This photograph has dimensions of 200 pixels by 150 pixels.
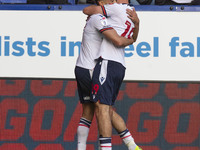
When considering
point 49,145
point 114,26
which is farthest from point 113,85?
point 49,145

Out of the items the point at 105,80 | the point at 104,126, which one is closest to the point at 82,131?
the point at 104,126

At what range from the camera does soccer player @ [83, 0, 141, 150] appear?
438 centimetres

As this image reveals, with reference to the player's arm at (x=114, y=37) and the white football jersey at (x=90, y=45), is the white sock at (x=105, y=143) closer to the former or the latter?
the white football jersey at (x=90, y=45)

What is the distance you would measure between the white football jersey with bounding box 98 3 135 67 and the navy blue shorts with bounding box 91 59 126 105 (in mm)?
63

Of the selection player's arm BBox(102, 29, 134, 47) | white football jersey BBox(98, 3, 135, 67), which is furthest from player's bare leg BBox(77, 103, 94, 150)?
player's arm BBox(102, 29, 134, 47)

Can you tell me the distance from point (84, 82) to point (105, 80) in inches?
9.3

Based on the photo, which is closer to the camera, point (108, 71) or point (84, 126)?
point (108, 71)

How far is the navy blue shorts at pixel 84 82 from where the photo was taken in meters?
4.52

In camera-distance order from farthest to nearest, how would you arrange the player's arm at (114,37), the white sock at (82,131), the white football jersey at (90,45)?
the white sock at (82,131)
the white football jersey at (90,45)
the player's arm at (114,37)

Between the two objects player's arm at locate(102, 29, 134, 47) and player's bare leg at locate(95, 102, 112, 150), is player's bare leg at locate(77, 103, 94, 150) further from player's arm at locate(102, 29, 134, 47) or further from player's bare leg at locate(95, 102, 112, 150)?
player's arm at locate(102, 29, 134, 47)

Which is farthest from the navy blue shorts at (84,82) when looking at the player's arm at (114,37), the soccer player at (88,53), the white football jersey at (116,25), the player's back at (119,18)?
the player's back at (119,18)

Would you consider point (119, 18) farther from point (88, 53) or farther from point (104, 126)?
point (104, 126)

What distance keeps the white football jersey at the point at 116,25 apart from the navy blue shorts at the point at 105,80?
0.21ft

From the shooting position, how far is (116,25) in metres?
4.50
